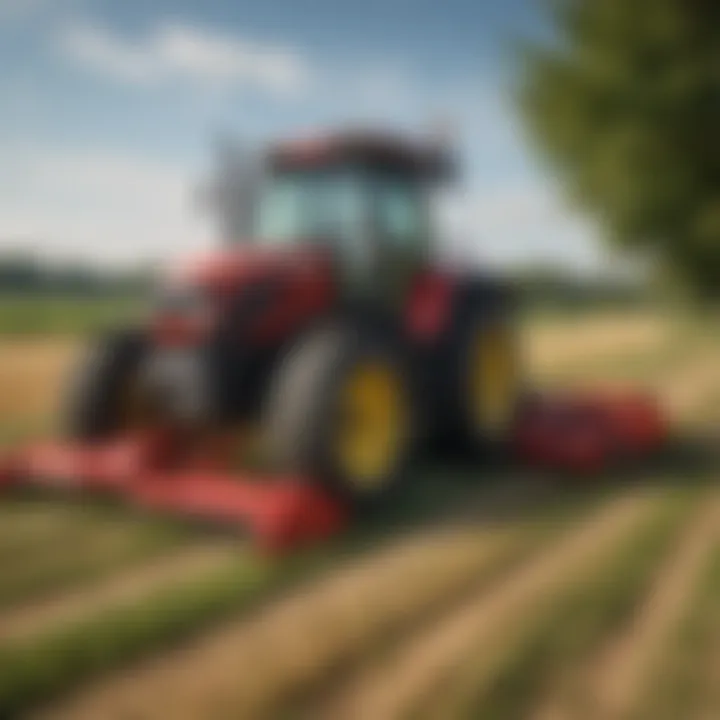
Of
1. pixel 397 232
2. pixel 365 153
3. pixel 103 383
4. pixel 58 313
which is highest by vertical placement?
pixel 365 153

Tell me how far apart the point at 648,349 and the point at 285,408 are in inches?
55.5

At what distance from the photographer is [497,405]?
213 centimetres

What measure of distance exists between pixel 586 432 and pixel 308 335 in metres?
0.69

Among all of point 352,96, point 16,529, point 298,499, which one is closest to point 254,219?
point 352,96

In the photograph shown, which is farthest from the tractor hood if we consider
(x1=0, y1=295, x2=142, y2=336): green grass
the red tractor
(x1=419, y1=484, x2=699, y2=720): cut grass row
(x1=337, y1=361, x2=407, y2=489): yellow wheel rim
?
(x1=419, y1=484, x2=699, y2=720): cut grass row

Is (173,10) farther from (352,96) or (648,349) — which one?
(648,349)

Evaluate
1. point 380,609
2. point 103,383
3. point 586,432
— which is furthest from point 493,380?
point 380,609

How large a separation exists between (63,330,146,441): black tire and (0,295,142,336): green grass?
111 mm

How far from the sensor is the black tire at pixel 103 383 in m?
1.67

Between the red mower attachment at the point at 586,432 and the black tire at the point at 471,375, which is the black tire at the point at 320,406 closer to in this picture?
the black tire at the point at 471,375

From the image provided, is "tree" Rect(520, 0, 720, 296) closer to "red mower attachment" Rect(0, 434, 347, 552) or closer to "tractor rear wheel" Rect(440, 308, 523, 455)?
"tractor rear wheel" Rect(440, 308, 523, 455)

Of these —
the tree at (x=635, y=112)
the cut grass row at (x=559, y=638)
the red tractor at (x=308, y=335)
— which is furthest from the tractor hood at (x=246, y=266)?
the cut grass row at (x=559, y=638)

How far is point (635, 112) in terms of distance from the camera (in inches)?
77.6

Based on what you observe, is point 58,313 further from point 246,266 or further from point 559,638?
point 559,638
